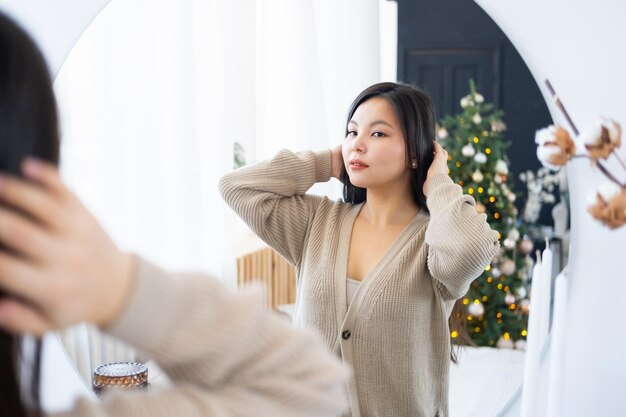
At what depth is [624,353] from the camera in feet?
3.12

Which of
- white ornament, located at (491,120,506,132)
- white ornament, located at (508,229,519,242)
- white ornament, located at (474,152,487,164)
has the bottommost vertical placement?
white ornament, located at (508,229,519,242)

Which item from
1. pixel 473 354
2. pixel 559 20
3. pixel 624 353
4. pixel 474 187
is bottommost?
pixel 473 354

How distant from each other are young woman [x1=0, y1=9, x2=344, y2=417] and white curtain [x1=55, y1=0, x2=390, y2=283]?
35.3 inches

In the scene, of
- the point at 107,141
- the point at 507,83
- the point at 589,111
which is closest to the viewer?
the point at 589,111

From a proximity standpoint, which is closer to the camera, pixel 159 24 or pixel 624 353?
pixel 624 353

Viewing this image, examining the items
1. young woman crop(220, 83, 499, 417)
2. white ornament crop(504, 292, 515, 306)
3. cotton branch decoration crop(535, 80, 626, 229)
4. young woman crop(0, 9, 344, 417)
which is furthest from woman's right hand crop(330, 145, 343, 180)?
young woman crop(0, 9, 344, 417)

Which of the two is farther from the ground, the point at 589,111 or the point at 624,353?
the point at 589,111

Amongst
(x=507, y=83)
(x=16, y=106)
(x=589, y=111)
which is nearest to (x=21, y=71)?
(x=16, y=106)

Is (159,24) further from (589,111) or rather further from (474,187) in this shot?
(589,111)

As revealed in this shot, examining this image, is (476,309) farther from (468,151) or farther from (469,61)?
(469,61)

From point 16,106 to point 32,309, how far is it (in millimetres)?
84

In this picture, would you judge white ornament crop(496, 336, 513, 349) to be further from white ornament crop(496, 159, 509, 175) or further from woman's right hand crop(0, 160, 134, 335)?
woman's right hand crop(0, 160, 134, 335)

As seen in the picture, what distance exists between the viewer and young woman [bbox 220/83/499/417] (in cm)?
100

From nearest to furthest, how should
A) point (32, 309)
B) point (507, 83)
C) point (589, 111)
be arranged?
point (32, 309)
point (589, 111)
point (507, 83)
